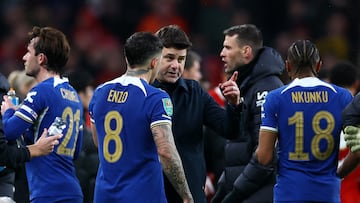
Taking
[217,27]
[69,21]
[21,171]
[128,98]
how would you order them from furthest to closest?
[69,21] → [217,27] → [21,171] → [128,98]

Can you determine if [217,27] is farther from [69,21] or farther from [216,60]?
[69,21]

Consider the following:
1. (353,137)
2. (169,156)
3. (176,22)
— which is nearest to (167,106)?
(169,156)

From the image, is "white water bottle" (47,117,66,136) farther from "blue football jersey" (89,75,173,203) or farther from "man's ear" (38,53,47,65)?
"blue football jersey" (89,75,173,203)

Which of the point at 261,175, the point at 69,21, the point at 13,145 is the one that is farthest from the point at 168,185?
the point at 69,21

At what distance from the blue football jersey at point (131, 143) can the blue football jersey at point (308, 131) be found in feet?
2.77

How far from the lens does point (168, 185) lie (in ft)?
25.5

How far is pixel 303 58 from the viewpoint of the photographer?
734cm

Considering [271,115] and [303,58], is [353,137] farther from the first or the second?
[303,58]

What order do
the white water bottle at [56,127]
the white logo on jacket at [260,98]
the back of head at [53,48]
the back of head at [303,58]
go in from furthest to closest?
the white logo on jacket at [260,98] → the back of head at [53,48] → the white water bottle at [56,127] → the back of head at [303,58]

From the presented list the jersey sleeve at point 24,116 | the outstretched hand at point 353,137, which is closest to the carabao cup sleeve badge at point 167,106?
the jersey sleeve at point 24,116

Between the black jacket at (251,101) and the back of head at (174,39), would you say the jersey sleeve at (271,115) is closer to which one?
the black jacket at (251,101)

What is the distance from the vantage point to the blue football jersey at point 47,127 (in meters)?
7.41

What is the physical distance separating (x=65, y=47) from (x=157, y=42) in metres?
0.98

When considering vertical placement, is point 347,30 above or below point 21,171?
above
